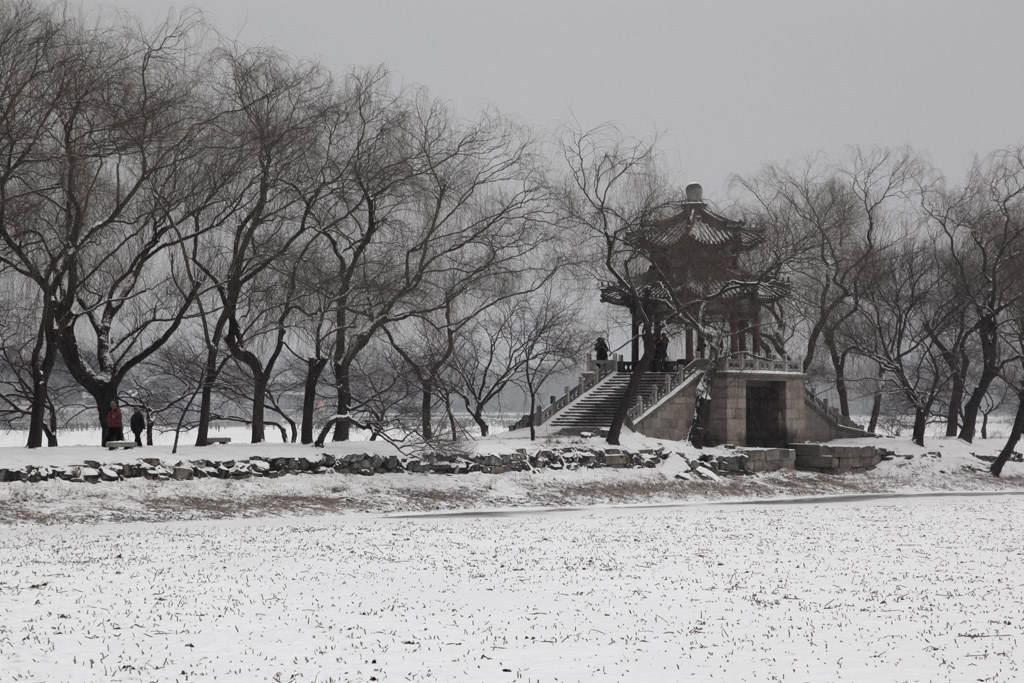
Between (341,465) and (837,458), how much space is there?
759 inches

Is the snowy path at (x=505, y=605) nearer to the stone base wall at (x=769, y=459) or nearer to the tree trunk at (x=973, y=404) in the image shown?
the stone base wall at (x=769, y=459)

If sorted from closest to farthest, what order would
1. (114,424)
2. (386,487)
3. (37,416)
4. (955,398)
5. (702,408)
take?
(37,416) → (114,424) → (386,487) → (702,408) → (955,398)

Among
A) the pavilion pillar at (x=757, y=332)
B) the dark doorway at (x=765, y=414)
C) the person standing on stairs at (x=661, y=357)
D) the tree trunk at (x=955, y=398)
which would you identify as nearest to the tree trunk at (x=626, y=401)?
the pavilion pillar at (x=757, y=332)

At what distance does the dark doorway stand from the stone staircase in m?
4.61

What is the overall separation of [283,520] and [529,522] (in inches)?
194

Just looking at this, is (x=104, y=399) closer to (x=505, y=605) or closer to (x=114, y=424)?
(x=114, y=424)

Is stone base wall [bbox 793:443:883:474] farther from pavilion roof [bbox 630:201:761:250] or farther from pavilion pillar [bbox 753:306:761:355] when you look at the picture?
pavilion roof [bbox 630:201:761:250]

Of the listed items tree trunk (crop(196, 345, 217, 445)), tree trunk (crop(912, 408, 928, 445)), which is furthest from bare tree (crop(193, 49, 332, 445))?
tree trunk (crop(912, 408, 928, 445))

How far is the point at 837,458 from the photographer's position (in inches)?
1463

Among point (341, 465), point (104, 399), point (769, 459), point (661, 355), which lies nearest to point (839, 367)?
point (661, 355)

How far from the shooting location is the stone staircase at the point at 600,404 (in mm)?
37188

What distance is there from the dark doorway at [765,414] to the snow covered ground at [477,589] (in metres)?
17.0

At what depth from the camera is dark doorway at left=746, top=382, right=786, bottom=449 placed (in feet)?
137

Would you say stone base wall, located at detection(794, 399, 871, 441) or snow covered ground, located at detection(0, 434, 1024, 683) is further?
stone base wall, located at detection(794, 399, 871, 441)
